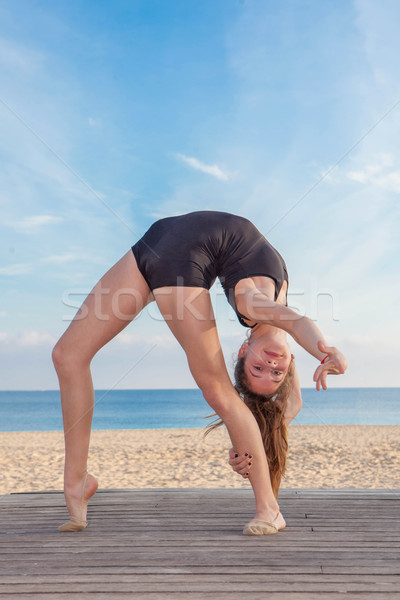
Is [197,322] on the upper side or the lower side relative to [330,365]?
upper

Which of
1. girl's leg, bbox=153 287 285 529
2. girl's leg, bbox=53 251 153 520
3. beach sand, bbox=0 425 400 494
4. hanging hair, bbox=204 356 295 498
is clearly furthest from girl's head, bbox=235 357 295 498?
beach sand, bbox=0 425 400 494

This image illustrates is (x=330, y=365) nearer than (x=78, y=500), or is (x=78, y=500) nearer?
(x=330, y=365)

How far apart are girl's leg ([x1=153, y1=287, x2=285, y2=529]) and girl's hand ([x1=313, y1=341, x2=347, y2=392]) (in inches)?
22.7

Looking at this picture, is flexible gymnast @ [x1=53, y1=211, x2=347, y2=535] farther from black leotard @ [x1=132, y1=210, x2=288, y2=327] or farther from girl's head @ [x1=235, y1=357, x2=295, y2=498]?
girl's head @ [x1=235, y1=357, x2=295, y2=498]

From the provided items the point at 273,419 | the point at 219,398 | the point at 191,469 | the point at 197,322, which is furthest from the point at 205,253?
the point at 191,469

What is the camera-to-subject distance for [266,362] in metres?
2.50

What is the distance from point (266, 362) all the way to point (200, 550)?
0.87m

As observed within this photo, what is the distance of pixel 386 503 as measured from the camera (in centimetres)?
309

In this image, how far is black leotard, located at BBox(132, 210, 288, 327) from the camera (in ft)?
7.82

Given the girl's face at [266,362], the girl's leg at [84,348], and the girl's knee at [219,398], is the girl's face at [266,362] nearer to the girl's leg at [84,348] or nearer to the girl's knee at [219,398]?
the girl's knee at [219,398]

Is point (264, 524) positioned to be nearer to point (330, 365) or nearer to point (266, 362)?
point (266, 362)

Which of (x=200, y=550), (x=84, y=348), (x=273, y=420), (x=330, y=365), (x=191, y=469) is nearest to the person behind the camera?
(x=330, y=365)

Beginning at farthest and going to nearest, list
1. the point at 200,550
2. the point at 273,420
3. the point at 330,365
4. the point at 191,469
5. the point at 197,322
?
1. the point at 191,469
2. the point at 273,420
3. the point at 197,322
4. the point at 200,550
5. the point at 330,365

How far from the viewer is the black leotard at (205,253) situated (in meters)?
2.38
